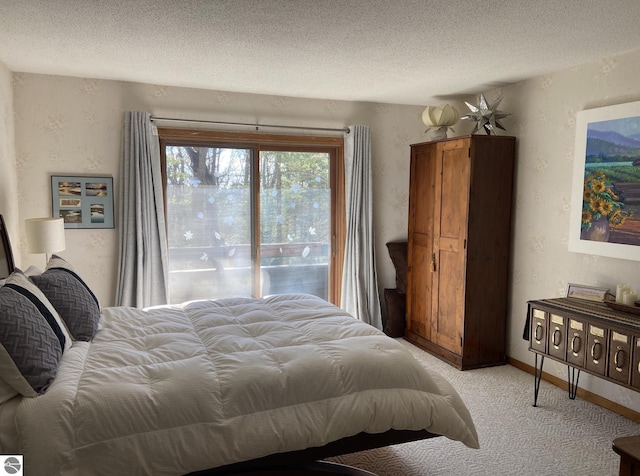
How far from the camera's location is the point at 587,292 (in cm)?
341

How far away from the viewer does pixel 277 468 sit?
2.09m

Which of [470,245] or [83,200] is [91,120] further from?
[470,245]

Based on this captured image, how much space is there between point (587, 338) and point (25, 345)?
125 inches

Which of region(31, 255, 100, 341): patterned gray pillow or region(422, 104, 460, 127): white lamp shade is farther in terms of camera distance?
region(422, 104, 460, 127): white lamp shade

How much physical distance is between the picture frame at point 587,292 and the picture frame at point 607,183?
262mm

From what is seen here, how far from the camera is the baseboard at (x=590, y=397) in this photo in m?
3.24

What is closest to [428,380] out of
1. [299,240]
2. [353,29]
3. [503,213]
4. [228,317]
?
[228,317]

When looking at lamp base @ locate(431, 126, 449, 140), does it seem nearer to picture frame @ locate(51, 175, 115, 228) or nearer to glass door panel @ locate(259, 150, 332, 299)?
glass door panel @ locate(259, 150, 332, 299)

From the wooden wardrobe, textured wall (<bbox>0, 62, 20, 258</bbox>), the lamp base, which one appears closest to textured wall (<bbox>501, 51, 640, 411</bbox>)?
Answer: the wooden wardrobe

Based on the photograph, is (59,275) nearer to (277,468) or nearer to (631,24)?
(277,468)

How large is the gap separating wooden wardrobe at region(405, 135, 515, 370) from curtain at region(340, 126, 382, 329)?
2.36 ft

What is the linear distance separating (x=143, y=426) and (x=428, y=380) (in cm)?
135

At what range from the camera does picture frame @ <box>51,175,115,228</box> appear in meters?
4.06

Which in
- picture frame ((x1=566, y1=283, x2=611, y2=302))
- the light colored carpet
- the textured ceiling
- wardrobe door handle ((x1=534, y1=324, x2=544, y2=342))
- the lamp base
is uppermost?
the textured ceiling
